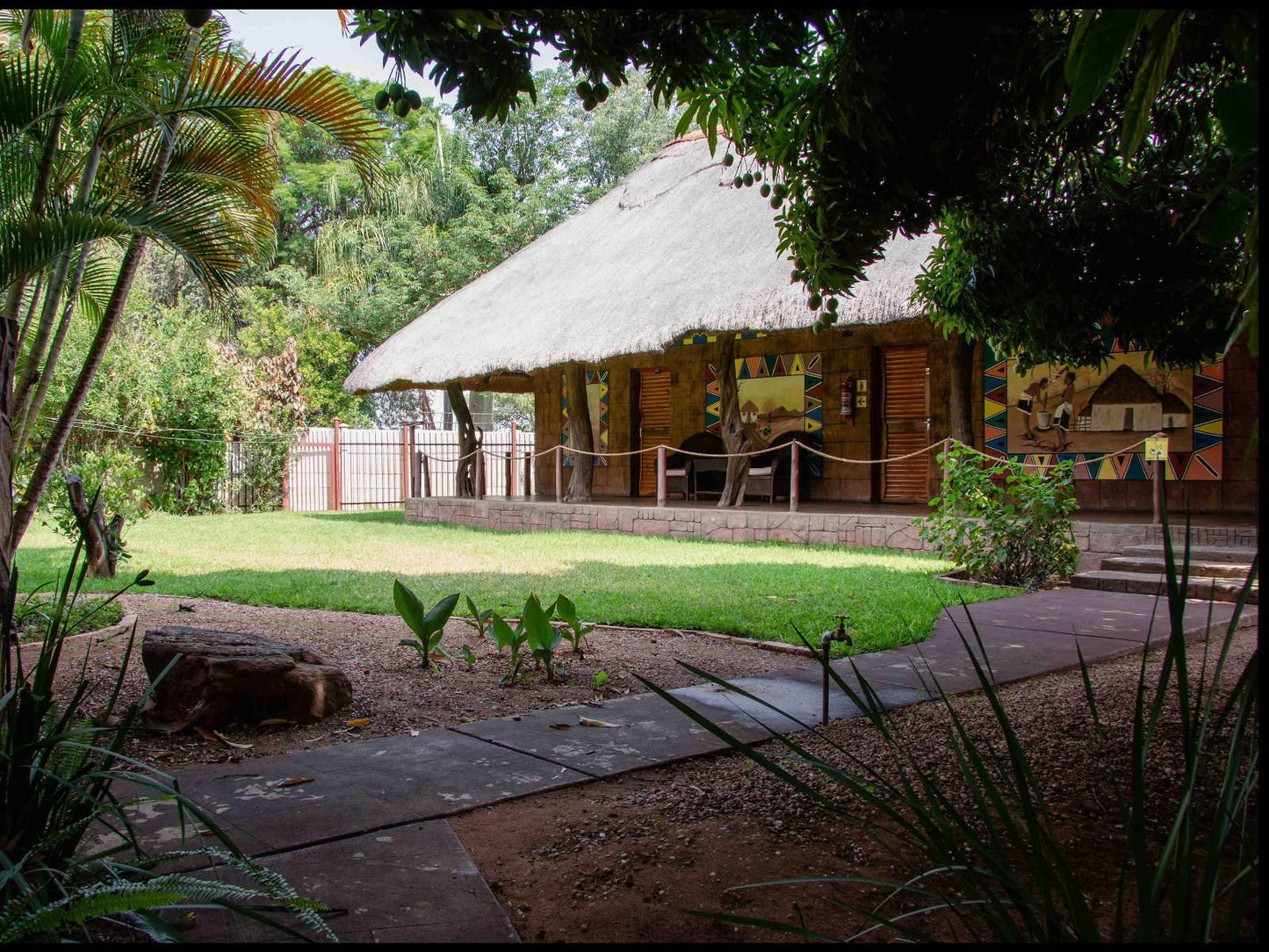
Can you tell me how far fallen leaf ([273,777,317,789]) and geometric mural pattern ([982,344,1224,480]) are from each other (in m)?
8.58

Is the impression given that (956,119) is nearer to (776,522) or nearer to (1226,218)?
(1226,218)

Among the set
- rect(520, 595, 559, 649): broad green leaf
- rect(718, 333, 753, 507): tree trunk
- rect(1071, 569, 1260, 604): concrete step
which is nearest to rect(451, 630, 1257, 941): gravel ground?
rect(520, 595, 559, 649): broad green leaf

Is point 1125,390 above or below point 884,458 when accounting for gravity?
above

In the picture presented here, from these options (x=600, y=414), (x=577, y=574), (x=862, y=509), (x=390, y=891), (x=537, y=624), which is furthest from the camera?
(x=600, y=414)

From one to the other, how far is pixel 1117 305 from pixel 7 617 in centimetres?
404

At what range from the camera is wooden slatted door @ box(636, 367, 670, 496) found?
53.1 feet

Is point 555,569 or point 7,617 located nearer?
point 7,617

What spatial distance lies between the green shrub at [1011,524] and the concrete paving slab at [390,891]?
6.77 metres

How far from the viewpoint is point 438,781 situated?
10.7 feet

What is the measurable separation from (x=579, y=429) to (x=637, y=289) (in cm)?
266

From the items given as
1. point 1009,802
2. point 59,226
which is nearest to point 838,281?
point 1009,802

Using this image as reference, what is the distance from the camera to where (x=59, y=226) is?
4.23 metres

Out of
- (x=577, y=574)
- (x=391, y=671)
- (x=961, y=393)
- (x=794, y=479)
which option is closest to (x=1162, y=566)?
A: (x=961, y=393)

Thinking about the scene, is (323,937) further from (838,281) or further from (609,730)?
(838,281)
